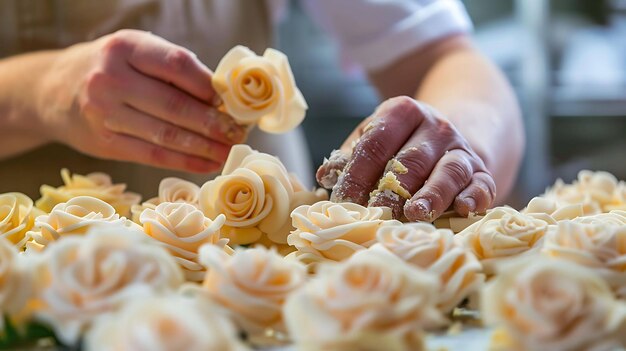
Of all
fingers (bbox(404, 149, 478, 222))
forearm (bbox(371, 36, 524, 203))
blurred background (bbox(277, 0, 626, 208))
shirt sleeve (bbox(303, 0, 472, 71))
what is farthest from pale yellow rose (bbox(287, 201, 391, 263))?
blurred background (bbox(277, 0, 626, 208))

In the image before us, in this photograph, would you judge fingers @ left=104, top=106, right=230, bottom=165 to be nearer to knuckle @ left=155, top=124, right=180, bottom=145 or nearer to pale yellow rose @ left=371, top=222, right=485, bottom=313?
knuckle @ left=155, top=124, right=180, bottom=145

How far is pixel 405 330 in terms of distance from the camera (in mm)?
354

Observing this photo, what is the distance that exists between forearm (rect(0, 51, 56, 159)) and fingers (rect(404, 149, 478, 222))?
0.58 meters

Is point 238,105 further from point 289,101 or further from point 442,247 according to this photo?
point 442,247

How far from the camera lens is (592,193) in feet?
2.80

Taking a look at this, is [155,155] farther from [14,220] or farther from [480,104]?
[480,104]

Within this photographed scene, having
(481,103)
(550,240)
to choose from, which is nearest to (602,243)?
(550,240)

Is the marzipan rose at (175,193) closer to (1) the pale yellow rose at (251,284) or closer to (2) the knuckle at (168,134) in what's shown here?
(2) the knuckle at (168,134)

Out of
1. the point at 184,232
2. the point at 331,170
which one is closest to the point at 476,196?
the point at 331,170

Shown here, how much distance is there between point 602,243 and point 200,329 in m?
0.26

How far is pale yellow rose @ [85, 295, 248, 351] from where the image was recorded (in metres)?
0.33

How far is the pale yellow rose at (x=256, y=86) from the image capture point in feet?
2.50

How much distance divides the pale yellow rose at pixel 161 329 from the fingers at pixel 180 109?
49 centimetres

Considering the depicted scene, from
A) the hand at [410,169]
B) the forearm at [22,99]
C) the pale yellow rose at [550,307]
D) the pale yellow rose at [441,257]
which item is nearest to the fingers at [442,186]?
the hand at [410,169]
